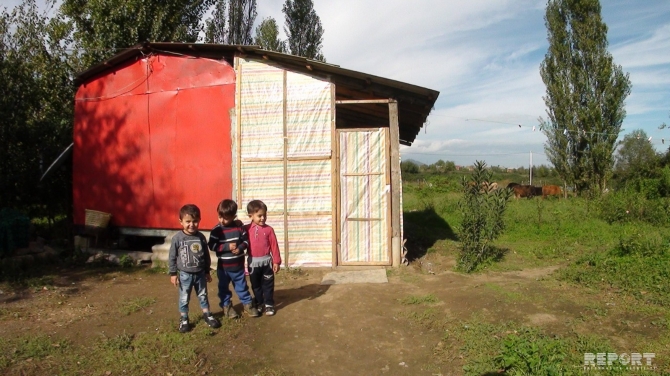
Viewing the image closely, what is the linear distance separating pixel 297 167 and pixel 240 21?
15176 mm

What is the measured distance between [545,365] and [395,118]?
15.0 ft

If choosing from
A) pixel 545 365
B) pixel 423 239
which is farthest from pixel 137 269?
pixel 545 365

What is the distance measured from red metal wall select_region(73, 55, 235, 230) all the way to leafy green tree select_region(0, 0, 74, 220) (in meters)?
2.33

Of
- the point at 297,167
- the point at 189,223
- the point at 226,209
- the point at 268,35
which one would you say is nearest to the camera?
the point at 189,223

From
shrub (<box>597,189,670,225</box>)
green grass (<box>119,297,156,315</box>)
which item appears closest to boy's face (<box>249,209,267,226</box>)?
green grass (<box>119,297,156,315</box>)

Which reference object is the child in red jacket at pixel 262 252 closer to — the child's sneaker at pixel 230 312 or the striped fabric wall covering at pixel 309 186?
the child's sneaker at pixel 230 312

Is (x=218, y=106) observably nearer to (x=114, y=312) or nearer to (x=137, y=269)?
(x=137, y=269)

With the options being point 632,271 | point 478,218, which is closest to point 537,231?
point 478,218

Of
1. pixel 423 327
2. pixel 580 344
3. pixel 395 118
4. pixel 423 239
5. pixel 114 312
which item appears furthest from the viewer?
pixel 423 239

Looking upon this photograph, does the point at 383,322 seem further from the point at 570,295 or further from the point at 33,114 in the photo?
the point at 33,114

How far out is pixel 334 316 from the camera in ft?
17.5

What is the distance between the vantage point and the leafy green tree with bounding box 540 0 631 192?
2003cm

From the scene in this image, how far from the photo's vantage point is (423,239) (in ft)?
33.1

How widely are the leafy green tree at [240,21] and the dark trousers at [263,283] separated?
54.1 ft
